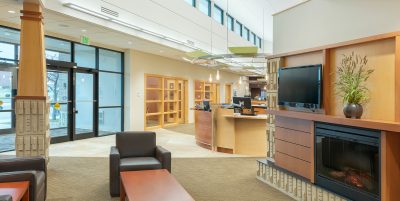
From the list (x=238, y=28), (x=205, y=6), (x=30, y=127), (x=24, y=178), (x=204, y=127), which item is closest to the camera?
(x=24, y=178)

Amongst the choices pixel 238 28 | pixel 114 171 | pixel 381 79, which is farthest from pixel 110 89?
pixel 238 28

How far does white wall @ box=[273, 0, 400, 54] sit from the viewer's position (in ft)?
9.59

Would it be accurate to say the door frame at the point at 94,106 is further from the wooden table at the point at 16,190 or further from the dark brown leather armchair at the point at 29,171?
the wooden table at the point at 16,190

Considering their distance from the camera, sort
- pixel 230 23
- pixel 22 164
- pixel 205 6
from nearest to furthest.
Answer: pixel 22 164 < pixel 205 6 < pixel 230 23

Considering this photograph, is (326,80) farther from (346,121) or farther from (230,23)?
(230,23)

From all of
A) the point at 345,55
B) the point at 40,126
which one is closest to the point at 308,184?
the point at 345,55

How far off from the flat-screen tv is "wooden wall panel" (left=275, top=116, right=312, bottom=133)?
22cm

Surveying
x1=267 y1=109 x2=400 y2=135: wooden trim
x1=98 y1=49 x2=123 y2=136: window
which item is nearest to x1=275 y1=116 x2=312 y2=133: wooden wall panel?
x1=267 y1=109 x2=400 y2=135: wooden trim

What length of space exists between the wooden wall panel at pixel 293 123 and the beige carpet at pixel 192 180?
1014mm

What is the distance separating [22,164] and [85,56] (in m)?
5.75

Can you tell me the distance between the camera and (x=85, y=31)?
7070mm

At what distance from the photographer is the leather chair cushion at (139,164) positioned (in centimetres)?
374

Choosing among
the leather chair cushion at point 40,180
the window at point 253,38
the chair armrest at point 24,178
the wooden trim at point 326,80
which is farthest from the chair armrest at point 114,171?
the window at point 253,38

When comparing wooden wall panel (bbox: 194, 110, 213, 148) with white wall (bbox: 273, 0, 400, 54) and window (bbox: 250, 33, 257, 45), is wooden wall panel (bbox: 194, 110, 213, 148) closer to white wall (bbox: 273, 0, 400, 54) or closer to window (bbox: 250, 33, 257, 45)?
white wall (bbox: 273, 0, 400, 54)
